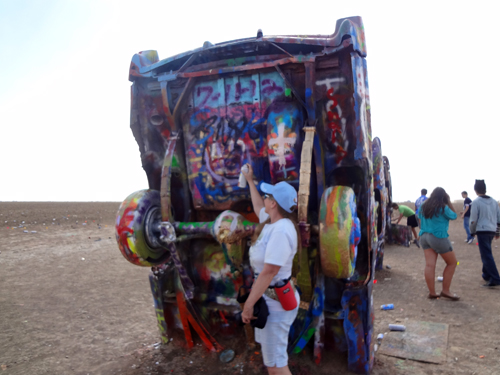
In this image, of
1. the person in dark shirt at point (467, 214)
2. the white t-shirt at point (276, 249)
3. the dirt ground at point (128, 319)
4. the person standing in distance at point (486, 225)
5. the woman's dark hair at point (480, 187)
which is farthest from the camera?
the person in dark shirt at point (467, 214)

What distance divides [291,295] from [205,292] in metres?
1.65

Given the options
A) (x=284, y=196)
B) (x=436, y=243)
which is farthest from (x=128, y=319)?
(x=436, y=243)

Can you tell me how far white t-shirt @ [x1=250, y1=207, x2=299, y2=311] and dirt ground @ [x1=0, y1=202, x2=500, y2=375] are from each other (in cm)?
140

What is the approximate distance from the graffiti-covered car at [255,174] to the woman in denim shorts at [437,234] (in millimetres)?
2546

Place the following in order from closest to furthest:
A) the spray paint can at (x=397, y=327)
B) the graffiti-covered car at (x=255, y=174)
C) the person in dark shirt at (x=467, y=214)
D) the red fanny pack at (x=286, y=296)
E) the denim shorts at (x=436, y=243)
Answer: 1. the red fanny pack at (x=286, y=296)
2. the graffiti-covered car at (x=255, y=174)
3. the spray paint can at (x=397, y=327)
4. the denim shorts at (x=436, y=243)
5. the person in dark shirt at (x=467, y=214)

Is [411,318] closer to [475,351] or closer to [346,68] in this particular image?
[475,351]

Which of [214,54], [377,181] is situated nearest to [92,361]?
[214,54]

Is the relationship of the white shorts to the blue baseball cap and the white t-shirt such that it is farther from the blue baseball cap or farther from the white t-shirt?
the blue baseball cap

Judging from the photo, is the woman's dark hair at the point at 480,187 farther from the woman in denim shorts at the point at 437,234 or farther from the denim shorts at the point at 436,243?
the denim shorts at the point at 436,243

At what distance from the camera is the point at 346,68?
3389 millimetres

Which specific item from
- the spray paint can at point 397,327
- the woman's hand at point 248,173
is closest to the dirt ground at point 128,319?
the spray paint can at point 397,327

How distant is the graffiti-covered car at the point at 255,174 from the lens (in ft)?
11.1

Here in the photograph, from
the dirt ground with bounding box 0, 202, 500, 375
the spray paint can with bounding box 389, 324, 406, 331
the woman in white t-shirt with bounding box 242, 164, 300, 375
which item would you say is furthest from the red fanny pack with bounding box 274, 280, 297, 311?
the spray paint can with bounding box 389, 324, 406, 331

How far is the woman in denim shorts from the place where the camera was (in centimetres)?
575
